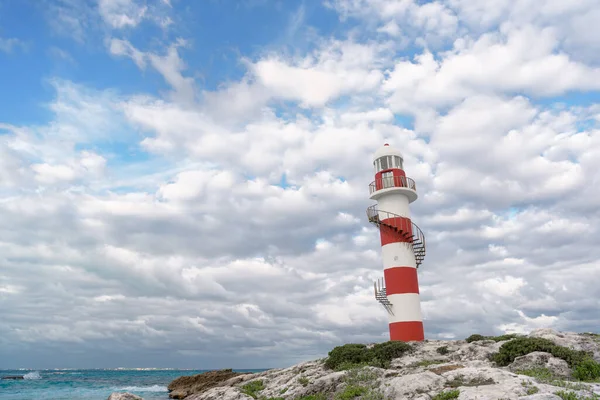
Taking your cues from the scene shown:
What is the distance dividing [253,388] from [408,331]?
11.0 meters

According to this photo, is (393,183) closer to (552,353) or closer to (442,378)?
(552,353)

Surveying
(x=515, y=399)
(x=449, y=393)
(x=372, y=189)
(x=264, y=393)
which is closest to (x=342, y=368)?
(x=264, y=393)

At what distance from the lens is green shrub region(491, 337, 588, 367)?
17781mm

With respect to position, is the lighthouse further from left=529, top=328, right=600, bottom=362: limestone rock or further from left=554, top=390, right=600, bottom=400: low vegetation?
left=554, top=390, right=600, bottom=400: low vegetation

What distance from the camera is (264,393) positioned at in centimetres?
2141

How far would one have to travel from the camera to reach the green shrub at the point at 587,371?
52.1ft

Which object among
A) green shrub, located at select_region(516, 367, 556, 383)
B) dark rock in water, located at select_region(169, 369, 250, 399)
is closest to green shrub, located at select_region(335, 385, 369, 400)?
green shrub, located at select_region(516, 367, 556, 383)

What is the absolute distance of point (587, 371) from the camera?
53.1 ft

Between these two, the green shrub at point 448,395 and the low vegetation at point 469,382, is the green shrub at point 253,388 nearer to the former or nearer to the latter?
the low vegetation at point 469,382

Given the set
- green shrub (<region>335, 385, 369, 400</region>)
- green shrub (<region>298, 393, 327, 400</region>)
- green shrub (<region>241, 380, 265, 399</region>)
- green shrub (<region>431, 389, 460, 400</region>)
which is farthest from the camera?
green shrub (<region>241, 380, 265, 399</region>)

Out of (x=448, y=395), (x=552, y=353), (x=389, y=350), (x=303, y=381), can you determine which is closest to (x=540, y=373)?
(x=552, y=353)

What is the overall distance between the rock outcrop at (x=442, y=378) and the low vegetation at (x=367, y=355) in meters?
0.40

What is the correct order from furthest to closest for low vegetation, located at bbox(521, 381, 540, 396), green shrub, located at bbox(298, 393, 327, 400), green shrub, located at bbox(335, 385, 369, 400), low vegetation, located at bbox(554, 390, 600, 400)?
green shrub, located at bbox(298, 393, 327, 400) < green shrub, located at bbox(335, 385, 369, 400) < low vegetation, located at bbox(521, 381, 540, 396) < low vegetation, located at bbox(554, 390, 600, 400)

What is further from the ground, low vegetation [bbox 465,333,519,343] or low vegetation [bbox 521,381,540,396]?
low vegetation [bbox 465,333,519,343]
